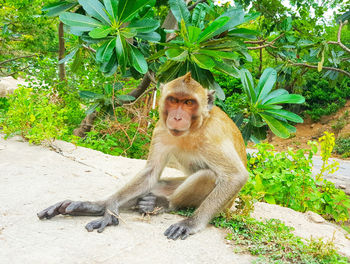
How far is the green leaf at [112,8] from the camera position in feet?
11.6

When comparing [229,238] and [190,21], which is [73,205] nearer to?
[229,238]

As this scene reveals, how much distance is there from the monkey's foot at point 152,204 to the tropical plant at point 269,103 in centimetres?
169

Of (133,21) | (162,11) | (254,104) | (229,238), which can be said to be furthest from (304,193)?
(162,11)

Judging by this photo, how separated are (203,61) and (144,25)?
83 cm

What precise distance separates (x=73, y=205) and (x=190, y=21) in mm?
2555

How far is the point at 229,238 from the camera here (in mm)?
2875

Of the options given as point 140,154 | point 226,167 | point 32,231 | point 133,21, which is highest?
point 133,21

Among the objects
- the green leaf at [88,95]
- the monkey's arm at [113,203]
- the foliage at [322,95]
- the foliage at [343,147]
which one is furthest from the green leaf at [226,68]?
the foliage at [322,95]

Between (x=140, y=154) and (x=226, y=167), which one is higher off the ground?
(x=226, y=167)

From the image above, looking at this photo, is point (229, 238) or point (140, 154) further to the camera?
point (140, 154)

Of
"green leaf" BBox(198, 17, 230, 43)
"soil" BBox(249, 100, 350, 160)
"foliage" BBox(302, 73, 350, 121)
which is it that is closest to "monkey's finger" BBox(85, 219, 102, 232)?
"green leaf" BBox(198, 17, 230, 43)

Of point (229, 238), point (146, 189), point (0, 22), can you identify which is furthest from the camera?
point (0, 22)

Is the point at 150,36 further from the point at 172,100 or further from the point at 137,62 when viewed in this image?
the point at 172,100

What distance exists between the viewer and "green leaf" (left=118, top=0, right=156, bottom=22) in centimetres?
353
